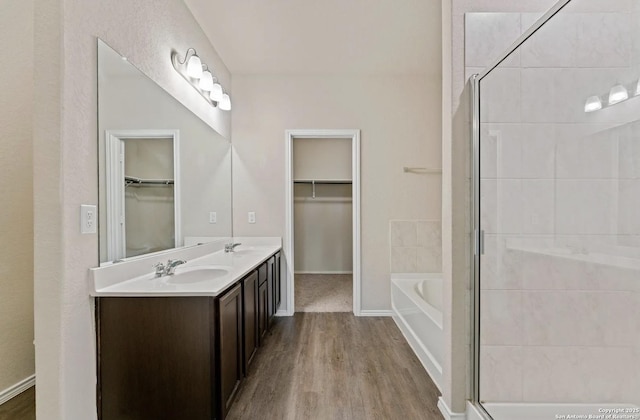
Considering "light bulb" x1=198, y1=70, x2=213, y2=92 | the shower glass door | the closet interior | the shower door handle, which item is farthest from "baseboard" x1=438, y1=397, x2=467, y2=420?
the closet interior

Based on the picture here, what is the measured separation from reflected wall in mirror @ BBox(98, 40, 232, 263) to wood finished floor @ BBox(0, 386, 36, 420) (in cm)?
104

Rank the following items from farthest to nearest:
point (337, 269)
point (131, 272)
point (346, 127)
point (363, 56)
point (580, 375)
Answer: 1. point (337, 269)
2. point (346, 127)
3. point (363, 56)
4. point (131, 272)
5. point (580, 375)

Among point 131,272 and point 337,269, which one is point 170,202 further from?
point 337,269

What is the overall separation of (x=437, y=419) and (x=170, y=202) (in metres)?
2.14

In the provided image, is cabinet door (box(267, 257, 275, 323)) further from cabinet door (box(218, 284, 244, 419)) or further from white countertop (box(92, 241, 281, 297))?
cabinet door (box(218, 284, 244, 419))

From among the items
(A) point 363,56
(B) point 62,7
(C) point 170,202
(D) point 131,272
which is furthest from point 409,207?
(B) point 62,7

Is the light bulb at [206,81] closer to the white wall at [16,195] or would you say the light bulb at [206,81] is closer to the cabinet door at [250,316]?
the white wall at [16,195]

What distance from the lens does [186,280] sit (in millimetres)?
1980

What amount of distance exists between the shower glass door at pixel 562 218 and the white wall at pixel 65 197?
6.11ft

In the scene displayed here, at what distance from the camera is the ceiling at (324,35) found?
233 centimetres

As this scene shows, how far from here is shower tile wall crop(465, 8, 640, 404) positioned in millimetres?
1214

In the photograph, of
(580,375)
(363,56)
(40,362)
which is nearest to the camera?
(40,362)

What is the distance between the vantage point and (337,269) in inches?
229

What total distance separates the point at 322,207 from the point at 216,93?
131 inches
